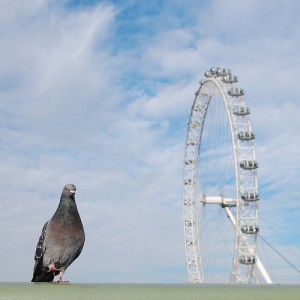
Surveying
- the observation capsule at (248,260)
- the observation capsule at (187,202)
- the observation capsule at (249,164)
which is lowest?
the observation capsule at (248,260)

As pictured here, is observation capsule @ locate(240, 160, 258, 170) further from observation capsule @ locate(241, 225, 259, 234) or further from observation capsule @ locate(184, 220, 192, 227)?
observation capsule @ locate(184, 220, 192, 227)

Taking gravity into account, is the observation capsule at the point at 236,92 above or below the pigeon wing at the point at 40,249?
above

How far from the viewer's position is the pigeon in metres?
4.70

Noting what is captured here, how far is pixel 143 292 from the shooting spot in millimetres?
3182

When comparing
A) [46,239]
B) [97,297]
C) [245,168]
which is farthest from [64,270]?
[245,168]

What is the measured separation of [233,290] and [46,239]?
1966 mm

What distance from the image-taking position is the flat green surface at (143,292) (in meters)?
3.06

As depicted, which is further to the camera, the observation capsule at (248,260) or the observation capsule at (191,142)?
the observation capsule at (191,142)

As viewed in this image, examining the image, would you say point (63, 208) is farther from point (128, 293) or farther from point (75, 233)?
point (128, 293)

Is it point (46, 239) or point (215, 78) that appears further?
point (215, 78)

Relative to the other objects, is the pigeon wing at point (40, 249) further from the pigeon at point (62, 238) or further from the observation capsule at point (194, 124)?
the observation capsule at point (194, 124)

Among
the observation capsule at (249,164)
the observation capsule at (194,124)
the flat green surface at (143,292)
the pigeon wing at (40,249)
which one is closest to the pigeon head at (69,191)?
the pigeon wing at (40,249)

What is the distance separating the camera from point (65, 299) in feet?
10.1

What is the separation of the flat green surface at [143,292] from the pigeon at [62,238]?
1.30 metres
